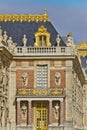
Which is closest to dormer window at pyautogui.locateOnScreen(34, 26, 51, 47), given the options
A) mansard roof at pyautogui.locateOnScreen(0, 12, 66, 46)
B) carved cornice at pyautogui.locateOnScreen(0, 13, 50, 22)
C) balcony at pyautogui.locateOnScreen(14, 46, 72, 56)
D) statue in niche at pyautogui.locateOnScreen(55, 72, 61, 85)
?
mansard roof at pyautogui.locateOnScreen(0, 12, 66, 46)

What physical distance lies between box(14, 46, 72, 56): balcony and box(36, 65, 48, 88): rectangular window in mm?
1177

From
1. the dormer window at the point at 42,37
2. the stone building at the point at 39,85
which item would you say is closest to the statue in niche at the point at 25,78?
the stone building at the point at 39,85

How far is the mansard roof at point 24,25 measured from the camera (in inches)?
2068

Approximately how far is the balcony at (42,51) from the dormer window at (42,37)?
957mm

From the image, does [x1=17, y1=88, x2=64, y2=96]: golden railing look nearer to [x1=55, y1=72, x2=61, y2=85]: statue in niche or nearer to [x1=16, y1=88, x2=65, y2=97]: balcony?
[x1=16, y1=88, x2=65, y2=97]: balcony

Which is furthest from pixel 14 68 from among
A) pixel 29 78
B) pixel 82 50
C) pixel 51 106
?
pixel 82 50

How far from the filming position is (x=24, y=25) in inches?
2119

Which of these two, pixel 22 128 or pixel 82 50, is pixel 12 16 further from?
pixel 82 50

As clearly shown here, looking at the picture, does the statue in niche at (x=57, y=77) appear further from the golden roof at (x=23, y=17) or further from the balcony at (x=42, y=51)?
the golden roof at (x=23, y=17)

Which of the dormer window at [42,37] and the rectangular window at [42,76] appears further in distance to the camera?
the dormer window at [42,37]

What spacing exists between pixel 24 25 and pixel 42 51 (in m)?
4.67

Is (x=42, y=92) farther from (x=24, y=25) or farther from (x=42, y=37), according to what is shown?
(x=24, y=25)

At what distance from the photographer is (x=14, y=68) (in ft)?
164

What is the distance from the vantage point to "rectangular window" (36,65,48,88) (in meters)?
49.9
